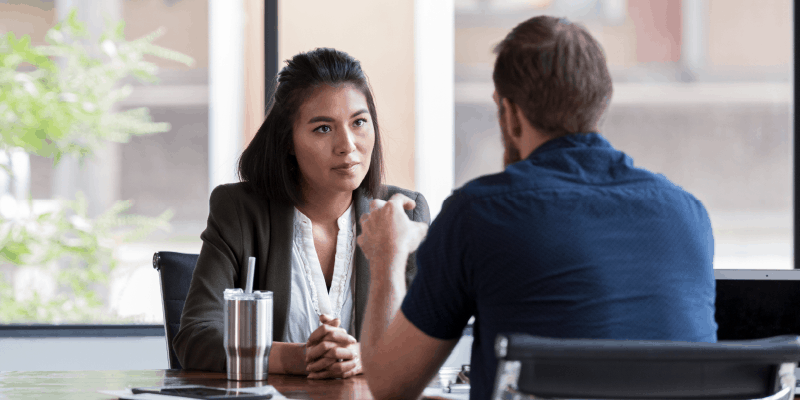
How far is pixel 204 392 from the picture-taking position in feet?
4.06

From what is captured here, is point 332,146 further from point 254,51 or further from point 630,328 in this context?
point 254,51

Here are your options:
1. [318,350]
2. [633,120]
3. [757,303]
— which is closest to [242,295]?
[318,350]

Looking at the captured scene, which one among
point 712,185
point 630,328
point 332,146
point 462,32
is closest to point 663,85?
point 712,185

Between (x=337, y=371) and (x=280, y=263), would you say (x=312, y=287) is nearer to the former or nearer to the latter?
(x=280, y=263)

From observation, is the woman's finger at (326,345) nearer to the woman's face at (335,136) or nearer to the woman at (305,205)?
the woman at (305,205)

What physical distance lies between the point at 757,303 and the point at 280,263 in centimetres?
102

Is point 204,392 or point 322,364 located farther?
point 322,364

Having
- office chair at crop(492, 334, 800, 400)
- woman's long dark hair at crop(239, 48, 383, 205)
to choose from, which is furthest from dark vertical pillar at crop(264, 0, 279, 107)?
office chair at crop(492, 334, 800, 400)

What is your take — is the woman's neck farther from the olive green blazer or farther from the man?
the man

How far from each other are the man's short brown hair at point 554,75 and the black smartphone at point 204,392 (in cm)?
61

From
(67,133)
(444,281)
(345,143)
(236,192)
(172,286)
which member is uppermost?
(67,133)

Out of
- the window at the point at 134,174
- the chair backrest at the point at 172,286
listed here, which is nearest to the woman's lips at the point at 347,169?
the chair backrest at the point at 172,286

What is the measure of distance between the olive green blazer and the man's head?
2.89ft

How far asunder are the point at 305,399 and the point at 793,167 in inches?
118
